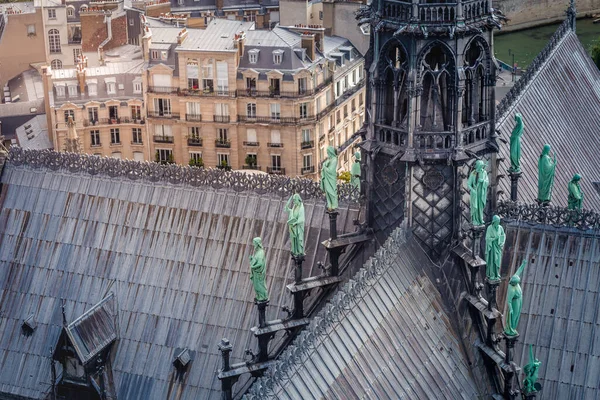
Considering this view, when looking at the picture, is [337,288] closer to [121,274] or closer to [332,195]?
[332,195]

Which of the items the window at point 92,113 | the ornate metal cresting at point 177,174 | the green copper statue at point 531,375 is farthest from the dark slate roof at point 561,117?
the window at point 92,113

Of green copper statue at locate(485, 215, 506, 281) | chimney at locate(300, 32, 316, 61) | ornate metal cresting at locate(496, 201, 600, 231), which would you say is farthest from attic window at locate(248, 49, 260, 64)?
green copper statue at locate(485, 215, 506, 281)

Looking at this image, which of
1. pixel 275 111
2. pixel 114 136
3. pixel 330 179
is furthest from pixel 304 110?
pixel 330 179

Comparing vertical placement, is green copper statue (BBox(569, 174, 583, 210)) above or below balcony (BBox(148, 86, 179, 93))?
above

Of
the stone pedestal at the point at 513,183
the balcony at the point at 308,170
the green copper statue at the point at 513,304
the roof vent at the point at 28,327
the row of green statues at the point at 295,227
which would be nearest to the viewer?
the green copper statue at the point at 513,304

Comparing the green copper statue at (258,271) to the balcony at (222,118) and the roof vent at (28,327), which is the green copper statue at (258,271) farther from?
the balcony at (222,118)

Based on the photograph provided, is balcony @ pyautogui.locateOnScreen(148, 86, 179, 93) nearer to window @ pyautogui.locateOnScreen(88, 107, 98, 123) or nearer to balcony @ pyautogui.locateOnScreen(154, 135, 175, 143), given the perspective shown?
balcony @ pyautogui.locateOnScreen(154, 135, 175, 143)

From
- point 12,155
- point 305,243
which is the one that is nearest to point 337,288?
point 305,243
